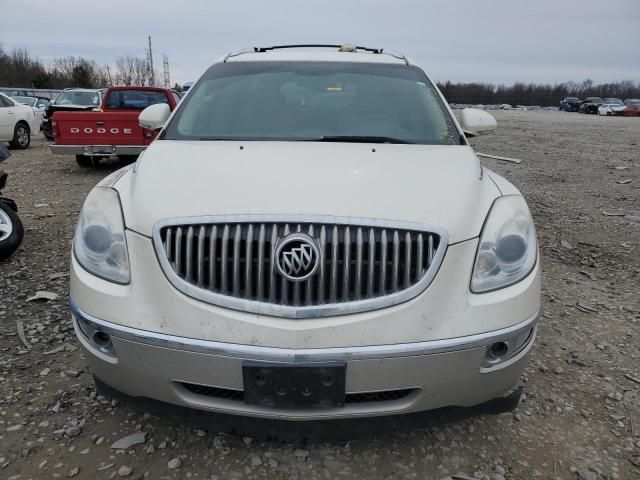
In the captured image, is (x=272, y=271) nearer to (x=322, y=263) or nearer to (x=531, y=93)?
(x=322, y=263)

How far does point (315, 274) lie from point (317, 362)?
298 mm

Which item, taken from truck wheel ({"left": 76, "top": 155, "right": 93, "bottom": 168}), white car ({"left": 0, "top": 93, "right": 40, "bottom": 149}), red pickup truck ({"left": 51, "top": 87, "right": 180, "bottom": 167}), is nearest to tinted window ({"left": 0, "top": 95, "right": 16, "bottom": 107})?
white car ({"left": 0, "top": 93, "right": 40, "bottom": 149})

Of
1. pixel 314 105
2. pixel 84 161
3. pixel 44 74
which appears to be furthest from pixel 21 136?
pixel 44 74

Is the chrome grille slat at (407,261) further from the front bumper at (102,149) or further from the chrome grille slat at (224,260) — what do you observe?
the front bumper at (102,149)

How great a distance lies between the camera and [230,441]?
2229 millimetres

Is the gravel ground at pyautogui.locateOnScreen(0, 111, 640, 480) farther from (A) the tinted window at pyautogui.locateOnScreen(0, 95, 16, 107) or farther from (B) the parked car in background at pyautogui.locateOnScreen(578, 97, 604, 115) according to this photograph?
(B) the parked car in background at pyautogui.locateOnScreen(578, 97, 604, 115)

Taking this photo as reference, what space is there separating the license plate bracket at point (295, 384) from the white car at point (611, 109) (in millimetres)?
51550

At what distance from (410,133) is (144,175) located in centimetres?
147

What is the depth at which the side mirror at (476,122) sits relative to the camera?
3.43m

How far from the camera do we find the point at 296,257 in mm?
1769

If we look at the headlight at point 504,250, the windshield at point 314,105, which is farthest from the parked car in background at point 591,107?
the headlight at point 504,250

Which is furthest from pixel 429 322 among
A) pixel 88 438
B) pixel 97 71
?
pixel 97 71

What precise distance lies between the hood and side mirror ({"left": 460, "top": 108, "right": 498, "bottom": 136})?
0.95 meters

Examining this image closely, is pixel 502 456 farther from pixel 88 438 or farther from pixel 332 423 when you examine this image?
pixel 88 438
